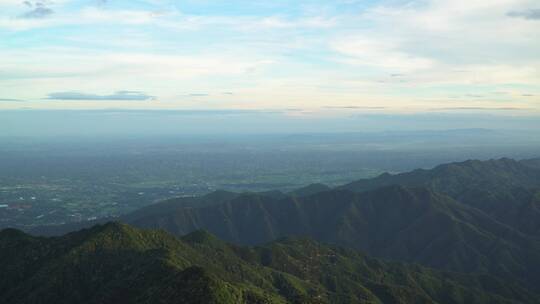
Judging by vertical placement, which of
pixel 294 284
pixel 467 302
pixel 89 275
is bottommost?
pixel 467 302

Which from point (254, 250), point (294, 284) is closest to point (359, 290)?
point (294, 284)

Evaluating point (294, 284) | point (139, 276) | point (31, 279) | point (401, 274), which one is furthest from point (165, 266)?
point (401, 274)

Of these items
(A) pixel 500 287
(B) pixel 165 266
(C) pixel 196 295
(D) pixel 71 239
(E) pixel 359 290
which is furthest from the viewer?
(A) pixel 500 287

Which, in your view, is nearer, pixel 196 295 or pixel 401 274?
pixel 196 295

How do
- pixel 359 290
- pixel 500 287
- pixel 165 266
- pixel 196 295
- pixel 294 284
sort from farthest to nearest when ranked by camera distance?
pixel 500 287
pixel 359 290
pixel 294 284
pixel 165 266
pixel 196 295

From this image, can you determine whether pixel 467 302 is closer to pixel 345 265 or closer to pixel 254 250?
pixel 345 265

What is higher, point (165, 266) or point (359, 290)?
point (165, 266)
